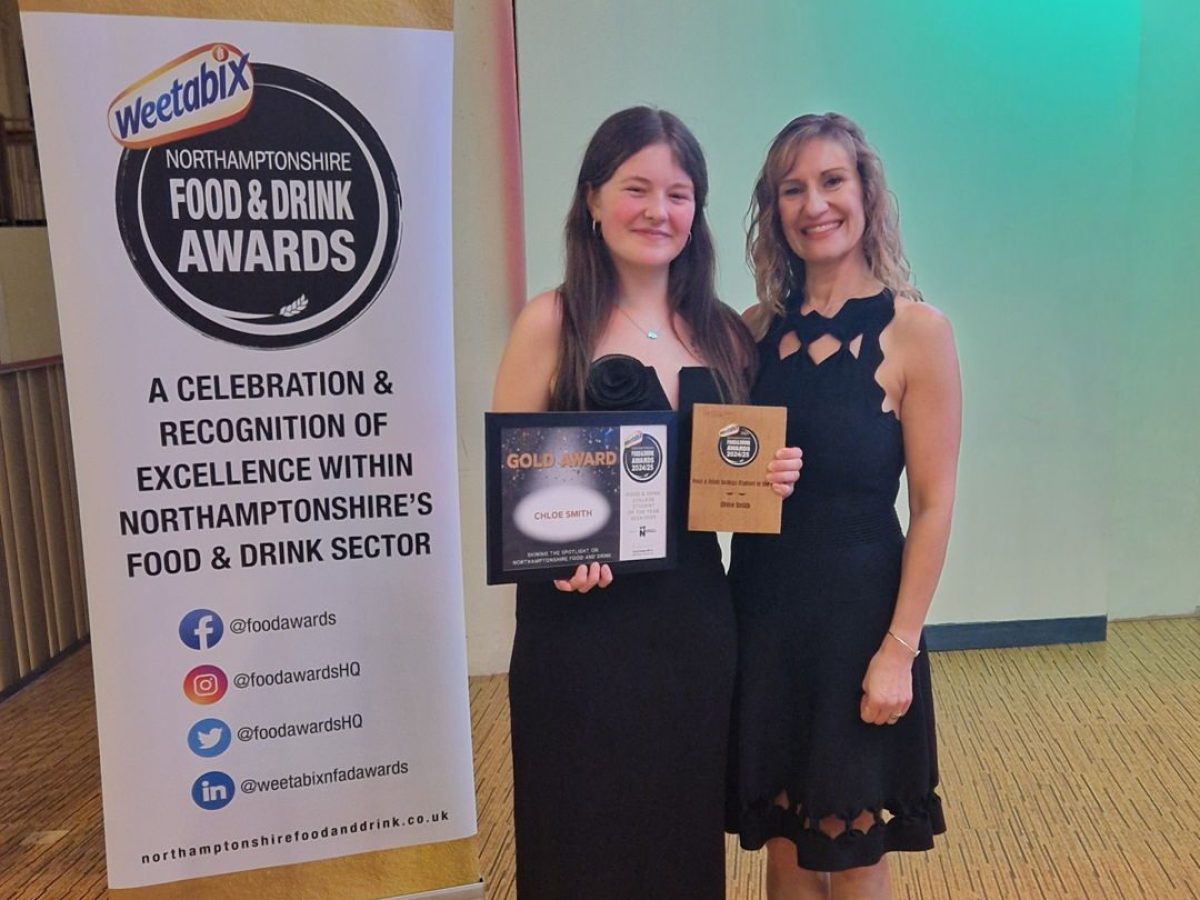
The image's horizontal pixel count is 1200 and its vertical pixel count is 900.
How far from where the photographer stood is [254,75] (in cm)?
154

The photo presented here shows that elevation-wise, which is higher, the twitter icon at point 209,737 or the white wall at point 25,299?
the white wall at point 25,299

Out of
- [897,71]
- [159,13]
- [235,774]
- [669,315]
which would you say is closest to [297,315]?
[159,13]

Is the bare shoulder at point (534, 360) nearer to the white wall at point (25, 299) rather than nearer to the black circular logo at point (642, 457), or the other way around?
the black circular logo at point (642, 457)

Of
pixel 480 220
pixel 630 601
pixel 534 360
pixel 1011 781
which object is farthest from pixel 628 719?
pixel 480 220

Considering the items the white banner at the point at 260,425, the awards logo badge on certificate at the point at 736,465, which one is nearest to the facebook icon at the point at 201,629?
the white banner at the point at 260,425

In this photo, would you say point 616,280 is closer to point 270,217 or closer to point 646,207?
point 646,207

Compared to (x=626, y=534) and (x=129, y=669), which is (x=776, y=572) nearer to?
(x=626, y=534)

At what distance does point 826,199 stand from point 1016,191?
220 centimetres

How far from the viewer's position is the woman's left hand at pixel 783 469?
1.54 metres

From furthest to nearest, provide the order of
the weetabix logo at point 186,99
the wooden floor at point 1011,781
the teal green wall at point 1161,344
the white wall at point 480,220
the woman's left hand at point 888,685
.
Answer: the teal green wall at point 1161,344 < the white wall at point 480,220 < the wooden floor at point 1011,781 < the woman's left hand at point 888,685 < the weetabix logo at point 186,99

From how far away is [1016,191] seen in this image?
3.40m

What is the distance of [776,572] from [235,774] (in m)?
1.03

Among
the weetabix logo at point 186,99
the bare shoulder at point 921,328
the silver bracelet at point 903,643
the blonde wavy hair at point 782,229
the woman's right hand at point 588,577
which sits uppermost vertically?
the weetabix logo at point 186,99

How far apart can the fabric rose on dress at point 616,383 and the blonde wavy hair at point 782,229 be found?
0.89 ft
